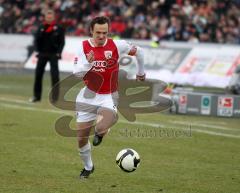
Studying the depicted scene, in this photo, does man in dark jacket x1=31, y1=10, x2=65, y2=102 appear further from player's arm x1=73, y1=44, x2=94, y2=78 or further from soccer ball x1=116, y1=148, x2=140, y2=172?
soccer ball x1=116, y1=148, x2=140, y2=172

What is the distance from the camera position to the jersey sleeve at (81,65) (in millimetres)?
10125

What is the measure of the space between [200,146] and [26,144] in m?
3.08

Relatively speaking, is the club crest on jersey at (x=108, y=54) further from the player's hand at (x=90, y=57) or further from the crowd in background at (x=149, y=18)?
the crowd in background at (x=149, y=18)

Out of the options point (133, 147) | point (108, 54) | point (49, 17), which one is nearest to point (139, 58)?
point (108, 54)

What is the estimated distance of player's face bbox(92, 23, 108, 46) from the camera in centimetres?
1012

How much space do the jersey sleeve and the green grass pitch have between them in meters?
1.43

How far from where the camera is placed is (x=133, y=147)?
536 inches

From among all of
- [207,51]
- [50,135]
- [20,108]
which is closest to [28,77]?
[207,51]

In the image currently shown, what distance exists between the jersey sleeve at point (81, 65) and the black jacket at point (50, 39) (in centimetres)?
1036

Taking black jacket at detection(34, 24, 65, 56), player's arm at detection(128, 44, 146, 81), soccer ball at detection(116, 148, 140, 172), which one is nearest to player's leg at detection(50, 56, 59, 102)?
black jacket at detection(34, 24, 65, 56)

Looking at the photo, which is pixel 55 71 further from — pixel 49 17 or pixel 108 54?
pixel 108 54

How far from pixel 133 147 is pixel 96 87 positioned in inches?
132

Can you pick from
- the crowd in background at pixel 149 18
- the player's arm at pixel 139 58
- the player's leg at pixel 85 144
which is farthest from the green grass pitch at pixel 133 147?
the crowd in background at pixel 149 18

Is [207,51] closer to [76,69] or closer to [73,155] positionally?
[73,155]
